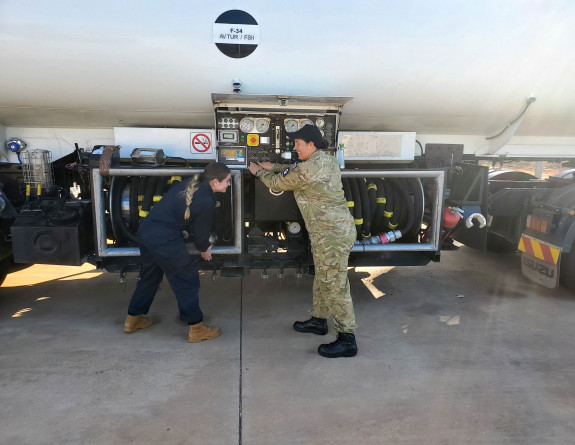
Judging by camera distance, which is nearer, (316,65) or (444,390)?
(444,390)

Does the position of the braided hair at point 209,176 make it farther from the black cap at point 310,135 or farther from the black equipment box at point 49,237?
the black equipment box at point 49,237

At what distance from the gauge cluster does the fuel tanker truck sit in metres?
0.01

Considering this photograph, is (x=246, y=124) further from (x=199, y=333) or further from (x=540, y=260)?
(x=540, y=260)

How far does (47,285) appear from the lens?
14.6ft

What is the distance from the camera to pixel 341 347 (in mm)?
3070

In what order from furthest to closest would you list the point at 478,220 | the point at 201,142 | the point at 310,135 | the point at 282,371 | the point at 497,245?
the point at 497,245, the point at 478,220, the point at 201,142, the point at 310,135, the point at 282,371

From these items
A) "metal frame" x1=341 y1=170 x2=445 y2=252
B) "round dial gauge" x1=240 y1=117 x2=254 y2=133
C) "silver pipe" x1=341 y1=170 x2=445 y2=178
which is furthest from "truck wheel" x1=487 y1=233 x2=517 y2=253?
"round dial gauge" x1=240 y1=117 x2=254 y2=133

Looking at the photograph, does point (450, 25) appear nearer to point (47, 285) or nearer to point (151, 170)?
point (151, 170)

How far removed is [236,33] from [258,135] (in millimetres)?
843

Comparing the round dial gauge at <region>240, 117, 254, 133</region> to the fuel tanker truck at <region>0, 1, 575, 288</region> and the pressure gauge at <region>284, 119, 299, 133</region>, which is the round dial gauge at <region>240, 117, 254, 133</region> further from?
the pressure gauge at <region>284, 119, 299, 133</region>

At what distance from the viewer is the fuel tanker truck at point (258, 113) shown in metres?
3.10

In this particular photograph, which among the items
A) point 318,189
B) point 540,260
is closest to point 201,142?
point 318,189

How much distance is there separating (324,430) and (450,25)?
2906 mm

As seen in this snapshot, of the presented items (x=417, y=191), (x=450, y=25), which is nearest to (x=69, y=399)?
(x=417, y=191)
